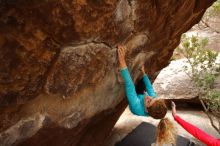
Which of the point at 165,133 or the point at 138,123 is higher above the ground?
the point at 165,133

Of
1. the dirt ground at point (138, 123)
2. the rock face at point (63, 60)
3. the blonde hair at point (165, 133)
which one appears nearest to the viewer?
the rock face at point (63, 60)

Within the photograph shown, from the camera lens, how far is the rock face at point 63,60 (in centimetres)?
394

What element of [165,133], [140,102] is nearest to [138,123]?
[140,102]

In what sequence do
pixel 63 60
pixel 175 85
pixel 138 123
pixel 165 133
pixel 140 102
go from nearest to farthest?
pixel 63 60 → pixel 165 133 → pixel 140 102 → pixel 138 123 → pixel 175 85

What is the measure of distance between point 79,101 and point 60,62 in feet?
3.01

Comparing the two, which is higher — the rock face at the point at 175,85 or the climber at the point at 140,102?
the climber at the point at 140,102

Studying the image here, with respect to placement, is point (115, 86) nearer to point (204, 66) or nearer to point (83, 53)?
point (83, 53)

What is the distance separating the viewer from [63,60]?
178 inches

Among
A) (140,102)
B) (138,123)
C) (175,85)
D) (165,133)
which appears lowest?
(175,85)

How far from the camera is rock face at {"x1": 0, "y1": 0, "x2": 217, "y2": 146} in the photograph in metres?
3.94

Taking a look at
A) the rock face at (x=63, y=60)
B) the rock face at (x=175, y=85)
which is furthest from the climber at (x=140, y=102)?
the rock face at (x=175, y=85)

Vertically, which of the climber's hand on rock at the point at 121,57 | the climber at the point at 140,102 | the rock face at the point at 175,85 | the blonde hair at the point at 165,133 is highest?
the climber's hand on rock at the point at 121,57

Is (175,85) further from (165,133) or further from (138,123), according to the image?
(165,133)

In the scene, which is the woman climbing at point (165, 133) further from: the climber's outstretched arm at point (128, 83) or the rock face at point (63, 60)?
the rock face at point (63, 60)
